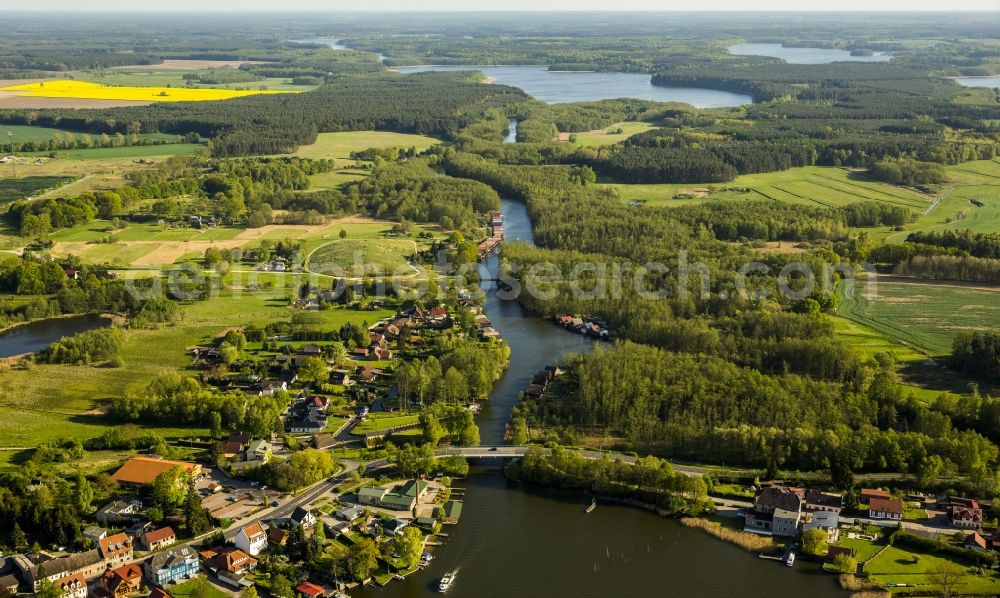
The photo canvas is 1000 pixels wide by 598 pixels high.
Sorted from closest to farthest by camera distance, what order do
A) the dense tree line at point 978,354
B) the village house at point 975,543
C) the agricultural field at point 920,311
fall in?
the village house at point 975,543 → the dense tree line at point 978,354 → the agricultural field at point 920,311

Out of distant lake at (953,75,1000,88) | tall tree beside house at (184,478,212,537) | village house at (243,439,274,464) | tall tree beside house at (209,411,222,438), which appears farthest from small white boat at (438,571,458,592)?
distant lake at (953,75,1000,88)

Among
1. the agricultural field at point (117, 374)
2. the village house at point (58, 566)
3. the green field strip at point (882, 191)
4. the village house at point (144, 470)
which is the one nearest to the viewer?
the village house at point (58, 566)

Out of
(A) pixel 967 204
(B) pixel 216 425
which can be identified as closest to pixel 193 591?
(B) pixel 216 425

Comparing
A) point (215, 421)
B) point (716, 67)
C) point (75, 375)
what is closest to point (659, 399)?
point (215, 421)

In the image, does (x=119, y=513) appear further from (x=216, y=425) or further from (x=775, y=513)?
(x=775, y=513)

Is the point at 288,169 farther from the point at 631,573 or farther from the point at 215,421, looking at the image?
the point at 631,573

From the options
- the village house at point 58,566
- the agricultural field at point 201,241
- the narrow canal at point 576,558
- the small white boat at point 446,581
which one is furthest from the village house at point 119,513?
the agricultural field at point 201,241

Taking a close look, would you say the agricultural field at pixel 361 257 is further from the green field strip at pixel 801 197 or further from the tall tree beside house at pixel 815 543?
the tall tree beside house at pixel 815 543

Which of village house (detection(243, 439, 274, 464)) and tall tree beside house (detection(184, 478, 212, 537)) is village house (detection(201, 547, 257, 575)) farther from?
village house (detection(243, 439, 274, 464))
